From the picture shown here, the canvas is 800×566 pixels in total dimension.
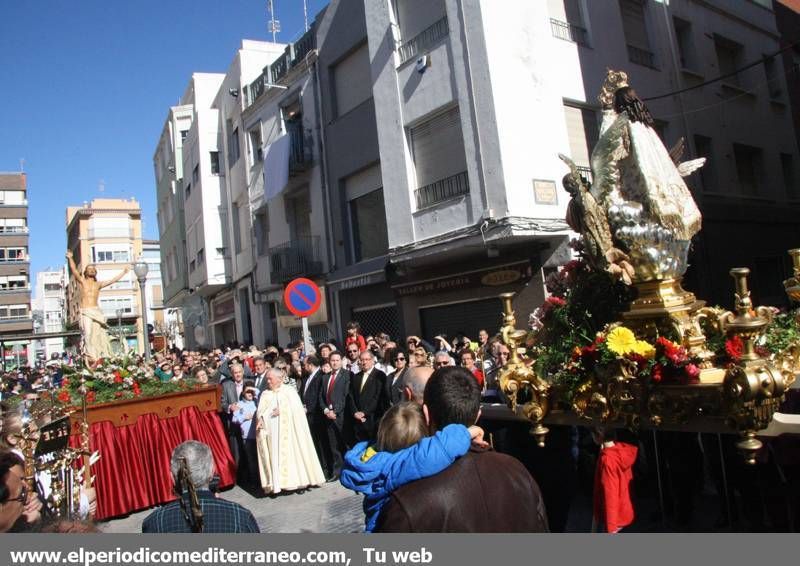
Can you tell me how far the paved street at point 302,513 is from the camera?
6.14 metres

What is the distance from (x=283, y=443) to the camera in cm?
764

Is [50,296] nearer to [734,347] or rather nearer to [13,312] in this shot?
[13,312]

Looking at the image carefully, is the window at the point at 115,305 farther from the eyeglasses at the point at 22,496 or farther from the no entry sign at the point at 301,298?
the eyeglasses at the point at 22,496

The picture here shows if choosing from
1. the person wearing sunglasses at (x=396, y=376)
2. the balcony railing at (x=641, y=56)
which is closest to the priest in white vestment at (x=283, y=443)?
the person wearing sunglasses at (x=396, y=376)

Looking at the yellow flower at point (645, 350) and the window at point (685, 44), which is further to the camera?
the window at point (685, 44)

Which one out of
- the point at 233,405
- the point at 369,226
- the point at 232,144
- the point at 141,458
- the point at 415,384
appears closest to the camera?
the point at 415,384

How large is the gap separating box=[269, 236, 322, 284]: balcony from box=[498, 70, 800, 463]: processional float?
12893 mm

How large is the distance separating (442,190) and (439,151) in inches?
31.8

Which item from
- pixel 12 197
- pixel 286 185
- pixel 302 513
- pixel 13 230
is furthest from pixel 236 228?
pixel 12 197

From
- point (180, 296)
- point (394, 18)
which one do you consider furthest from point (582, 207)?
point (180, 296)

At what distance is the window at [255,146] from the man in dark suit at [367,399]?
43.9 feet
